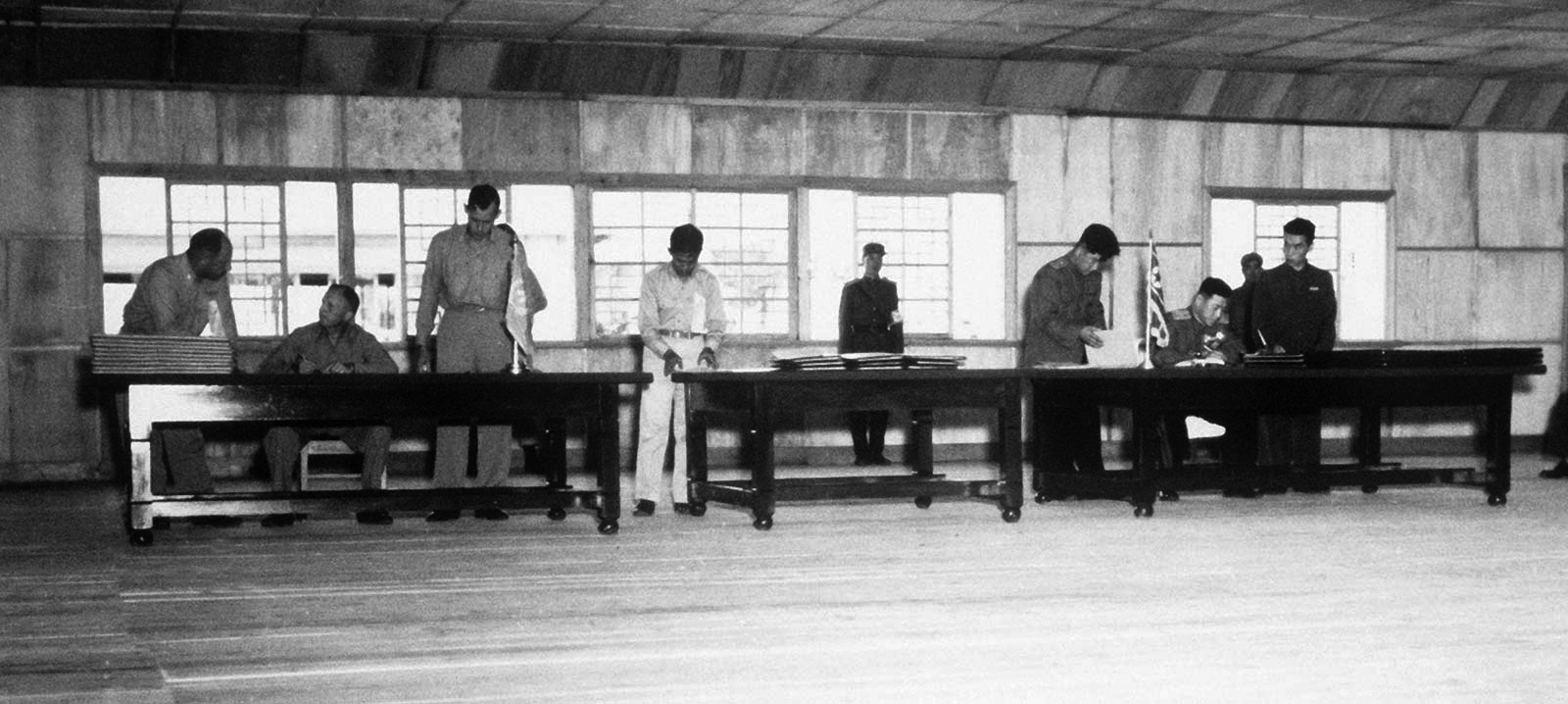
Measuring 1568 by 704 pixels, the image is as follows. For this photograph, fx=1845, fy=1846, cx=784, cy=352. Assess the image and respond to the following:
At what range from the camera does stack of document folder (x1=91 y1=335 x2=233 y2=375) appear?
7.26 meters

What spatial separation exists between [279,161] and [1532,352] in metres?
7.18

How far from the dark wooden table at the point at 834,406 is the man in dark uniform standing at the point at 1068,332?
0.75m

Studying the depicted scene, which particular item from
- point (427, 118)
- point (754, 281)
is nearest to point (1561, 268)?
point (754, 281)

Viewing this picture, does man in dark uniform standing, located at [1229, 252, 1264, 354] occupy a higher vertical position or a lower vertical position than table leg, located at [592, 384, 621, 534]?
higher

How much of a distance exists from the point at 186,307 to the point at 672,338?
2229 millimetres

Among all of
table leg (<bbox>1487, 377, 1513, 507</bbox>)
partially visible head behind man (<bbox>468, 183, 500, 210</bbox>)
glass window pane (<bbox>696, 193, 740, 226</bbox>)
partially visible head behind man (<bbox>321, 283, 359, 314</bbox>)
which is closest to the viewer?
partially visible head behind man (<bbox>468, 183, 500, 210</bbox>)

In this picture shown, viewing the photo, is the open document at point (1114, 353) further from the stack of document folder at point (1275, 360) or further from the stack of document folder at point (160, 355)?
the stack of document folder at point (160, 355)

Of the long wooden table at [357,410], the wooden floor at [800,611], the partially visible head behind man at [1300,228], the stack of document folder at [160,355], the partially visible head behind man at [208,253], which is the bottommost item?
the wooden floor at [800,611]

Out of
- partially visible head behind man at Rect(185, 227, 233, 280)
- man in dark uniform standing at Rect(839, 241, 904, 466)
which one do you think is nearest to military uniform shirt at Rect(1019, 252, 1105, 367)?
man in dark uniform standing at Rect(839, 241, 904, 466)

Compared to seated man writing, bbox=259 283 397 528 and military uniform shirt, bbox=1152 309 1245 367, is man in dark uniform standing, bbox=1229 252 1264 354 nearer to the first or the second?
military uniform shirt, bbox=1152 309 1245 367

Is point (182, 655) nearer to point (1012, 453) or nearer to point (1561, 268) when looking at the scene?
point (1012, 453)

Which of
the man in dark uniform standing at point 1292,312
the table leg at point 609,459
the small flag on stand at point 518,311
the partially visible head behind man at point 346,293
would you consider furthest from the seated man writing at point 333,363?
the man in dark uniform standing at point 1292,312

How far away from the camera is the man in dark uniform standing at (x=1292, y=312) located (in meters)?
9.82

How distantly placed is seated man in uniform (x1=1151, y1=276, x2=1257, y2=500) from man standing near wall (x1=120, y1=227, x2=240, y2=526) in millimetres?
4701
